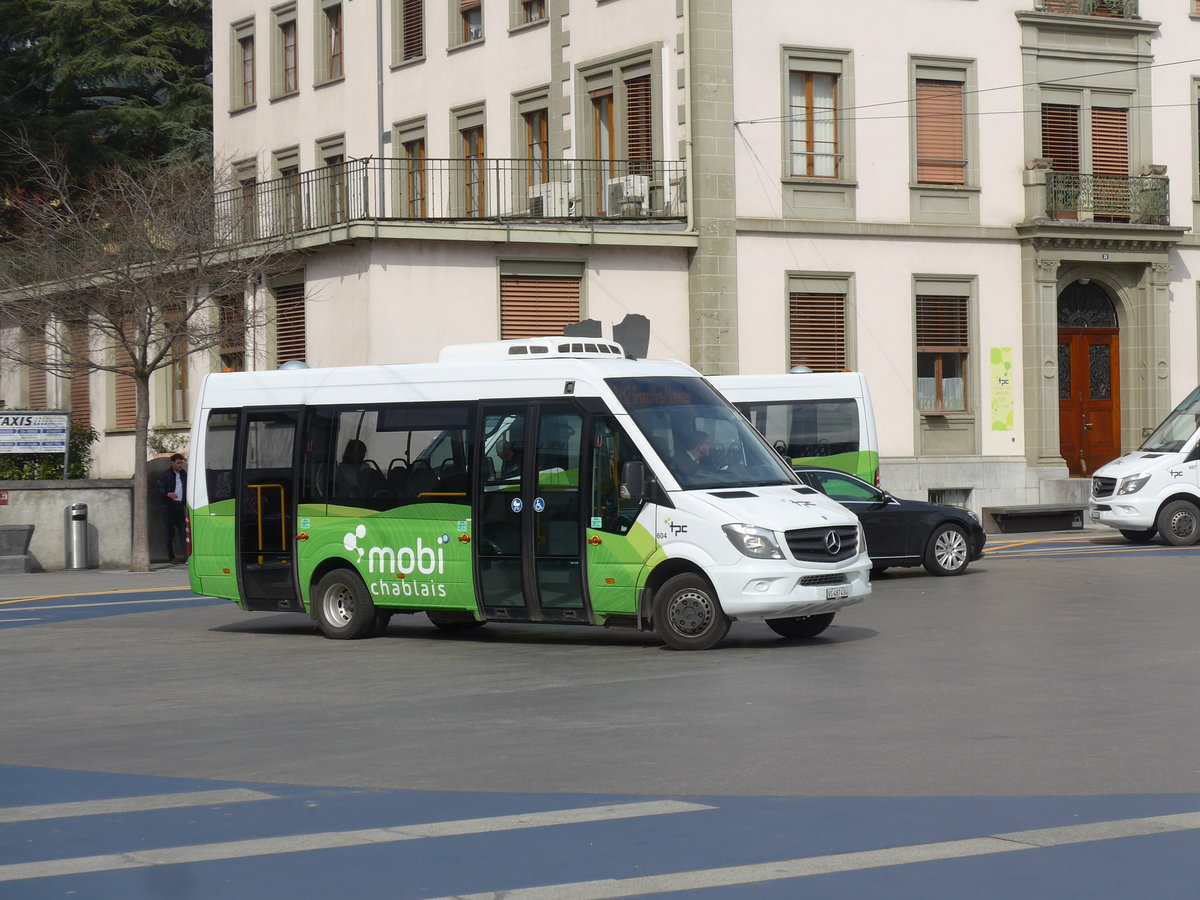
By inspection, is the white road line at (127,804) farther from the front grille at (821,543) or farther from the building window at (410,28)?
the building window at (410,28)

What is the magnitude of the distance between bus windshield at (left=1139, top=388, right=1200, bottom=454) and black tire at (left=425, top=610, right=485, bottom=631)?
14073mm

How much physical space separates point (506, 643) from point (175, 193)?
16.0 meters

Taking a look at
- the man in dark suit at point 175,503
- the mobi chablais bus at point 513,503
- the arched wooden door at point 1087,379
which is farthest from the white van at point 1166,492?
the man in dark suit at point 175,503

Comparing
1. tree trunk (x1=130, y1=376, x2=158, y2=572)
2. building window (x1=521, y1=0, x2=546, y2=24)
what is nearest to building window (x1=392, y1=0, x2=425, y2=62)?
building window (x1=521, y1=0, x2=546, y2=24)

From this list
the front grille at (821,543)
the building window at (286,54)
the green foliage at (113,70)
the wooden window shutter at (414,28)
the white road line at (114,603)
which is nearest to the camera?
the front grille at (821,543)

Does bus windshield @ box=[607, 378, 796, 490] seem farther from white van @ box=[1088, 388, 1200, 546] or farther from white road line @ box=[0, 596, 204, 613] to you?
white van @ box=[1088, 388, 1200, 546]

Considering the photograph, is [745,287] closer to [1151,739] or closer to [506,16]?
[506,16]

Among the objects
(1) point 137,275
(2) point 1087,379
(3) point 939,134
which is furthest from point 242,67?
(2) point 1087,379

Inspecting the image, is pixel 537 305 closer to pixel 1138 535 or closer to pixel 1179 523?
pixel 1138 535

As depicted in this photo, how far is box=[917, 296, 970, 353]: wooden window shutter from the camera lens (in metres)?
35.7

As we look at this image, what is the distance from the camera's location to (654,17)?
3381cm

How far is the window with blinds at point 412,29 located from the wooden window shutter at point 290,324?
819cm

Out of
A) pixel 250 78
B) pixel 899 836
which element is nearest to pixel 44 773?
pixel 899 836

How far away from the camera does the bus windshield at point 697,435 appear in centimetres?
1597
